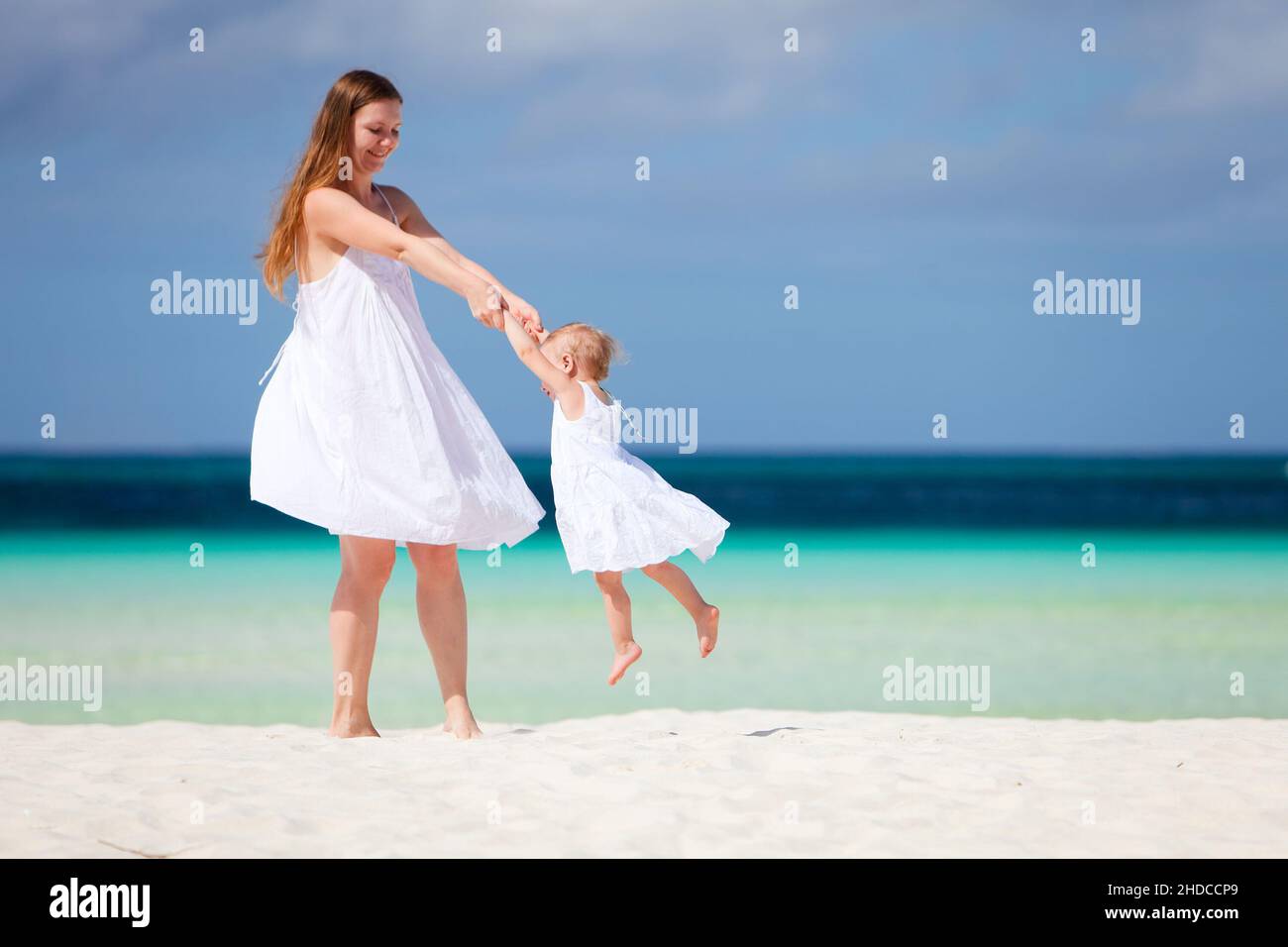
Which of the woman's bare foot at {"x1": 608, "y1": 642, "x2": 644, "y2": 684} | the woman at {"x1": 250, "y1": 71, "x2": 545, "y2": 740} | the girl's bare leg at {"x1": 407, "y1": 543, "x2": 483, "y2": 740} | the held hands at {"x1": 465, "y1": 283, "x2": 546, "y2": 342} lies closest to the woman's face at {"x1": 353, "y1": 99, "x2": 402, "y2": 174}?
the woman at {"x1": 250, "y1": 71, "x2": 545, "y2": 740}

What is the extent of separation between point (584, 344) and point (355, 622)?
1.43m

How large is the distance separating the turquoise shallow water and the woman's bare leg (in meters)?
1.81

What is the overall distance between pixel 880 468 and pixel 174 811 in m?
40.1

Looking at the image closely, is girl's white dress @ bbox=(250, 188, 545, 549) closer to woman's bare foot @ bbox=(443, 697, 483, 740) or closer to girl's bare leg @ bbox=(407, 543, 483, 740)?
girl's bare leg @ bbox=(407, 543, 483, 740)

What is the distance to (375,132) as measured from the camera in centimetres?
438

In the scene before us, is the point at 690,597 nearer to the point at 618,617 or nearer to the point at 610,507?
the point at 618,617

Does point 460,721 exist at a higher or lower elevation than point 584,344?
lower

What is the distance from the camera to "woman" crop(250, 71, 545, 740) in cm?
432

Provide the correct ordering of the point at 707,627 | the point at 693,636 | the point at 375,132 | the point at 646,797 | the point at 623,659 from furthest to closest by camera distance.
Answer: the point at 693,636 → the point at 707,627 → the point at 623,659 → the point at 375,132 → the point at 646,797

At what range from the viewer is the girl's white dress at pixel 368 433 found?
434cm

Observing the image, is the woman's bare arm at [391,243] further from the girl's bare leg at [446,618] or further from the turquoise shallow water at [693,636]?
the turquoise shallow water at [693,636]

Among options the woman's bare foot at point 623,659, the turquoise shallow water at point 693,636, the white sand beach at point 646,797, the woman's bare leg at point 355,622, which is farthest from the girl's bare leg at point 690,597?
the turquoise shallow water at point 693,636

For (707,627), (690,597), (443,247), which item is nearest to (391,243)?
(443,247)
